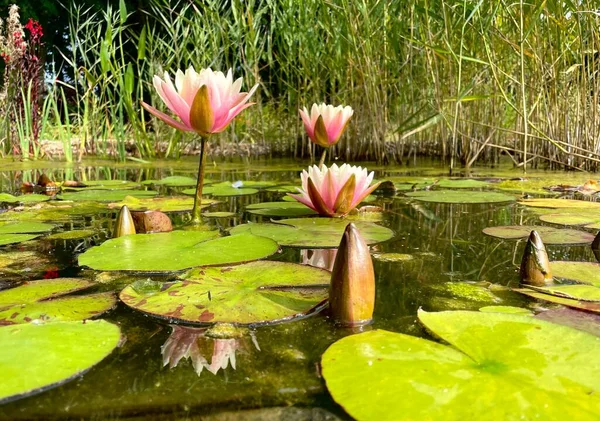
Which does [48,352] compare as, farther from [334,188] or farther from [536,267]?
[334,188]

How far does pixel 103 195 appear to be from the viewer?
1.87 meters

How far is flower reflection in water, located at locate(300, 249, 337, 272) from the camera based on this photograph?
3.01 ft

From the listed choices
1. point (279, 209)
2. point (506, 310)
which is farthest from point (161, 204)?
point (506, 310)

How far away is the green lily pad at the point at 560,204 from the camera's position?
5.07ft

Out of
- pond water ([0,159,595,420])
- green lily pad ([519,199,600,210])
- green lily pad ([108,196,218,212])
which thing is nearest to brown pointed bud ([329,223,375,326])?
pond water ([0,159,595,420])

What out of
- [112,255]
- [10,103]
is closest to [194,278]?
[112,255]

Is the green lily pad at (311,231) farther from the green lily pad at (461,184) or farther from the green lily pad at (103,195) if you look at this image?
the green lily pad at (461,184)

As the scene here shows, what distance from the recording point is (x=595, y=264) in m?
0.87

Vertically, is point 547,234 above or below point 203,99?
below

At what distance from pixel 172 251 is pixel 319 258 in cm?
29

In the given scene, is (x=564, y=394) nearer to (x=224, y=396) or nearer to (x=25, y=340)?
(x=224, y=396)

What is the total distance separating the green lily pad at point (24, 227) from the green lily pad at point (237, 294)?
2.02ft

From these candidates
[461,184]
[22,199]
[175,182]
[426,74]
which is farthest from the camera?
[426,74]

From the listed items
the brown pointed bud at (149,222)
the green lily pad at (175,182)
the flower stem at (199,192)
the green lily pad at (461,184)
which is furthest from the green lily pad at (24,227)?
the green lily pad at (461,184)
